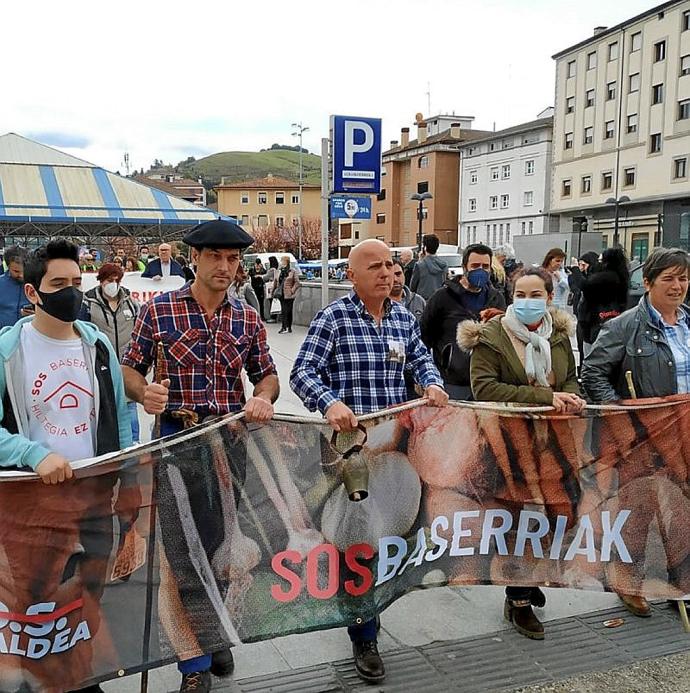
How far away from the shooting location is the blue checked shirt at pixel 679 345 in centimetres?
411

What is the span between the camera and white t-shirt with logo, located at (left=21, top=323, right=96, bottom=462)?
9.62 ft

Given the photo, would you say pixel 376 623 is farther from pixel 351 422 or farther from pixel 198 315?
pixel 198 315

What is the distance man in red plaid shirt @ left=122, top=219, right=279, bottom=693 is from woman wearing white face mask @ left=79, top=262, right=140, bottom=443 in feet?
10.6

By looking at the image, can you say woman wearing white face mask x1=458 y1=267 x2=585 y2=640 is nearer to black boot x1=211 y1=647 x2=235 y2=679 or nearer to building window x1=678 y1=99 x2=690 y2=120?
black boot x1=211 y1=647 x2=235 y2=679

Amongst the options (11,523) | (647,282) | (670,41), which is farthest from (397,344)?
(670,41)

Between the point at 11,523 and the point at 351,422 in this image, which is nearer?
the point at 11,523

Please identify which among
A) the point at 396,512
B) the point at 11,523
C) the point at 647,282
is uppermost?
the point at 647,282

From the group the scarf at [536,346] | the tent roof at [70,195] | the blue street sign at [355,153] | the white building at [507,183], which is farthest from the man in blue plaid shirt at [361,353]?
the white building at [507,183]

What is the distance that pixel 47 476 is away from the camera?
2.73 meters

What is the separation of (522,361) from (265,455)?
1.51m

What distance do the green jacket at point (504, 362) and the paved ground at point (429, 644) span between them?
3.97 feet

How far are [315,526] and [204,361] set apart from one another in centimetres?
88

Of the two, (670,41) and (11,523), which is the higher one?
(670,41)

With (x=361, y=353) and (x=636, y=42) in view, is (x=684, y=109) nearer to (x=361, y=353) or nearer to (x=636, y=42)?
(x=636, y=42)
